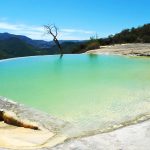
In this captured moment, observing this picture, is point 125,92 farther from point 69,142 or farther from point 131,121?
point 69,142

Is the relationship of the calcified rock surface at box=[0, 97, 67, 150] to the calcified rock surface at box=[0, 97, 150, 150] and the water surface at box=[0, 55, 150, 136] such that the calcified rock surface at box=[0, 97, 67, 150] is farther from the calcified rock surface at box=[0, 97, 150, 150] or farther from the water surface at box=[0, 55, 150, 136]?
the water surface at box=[0, 55, 150, 136]

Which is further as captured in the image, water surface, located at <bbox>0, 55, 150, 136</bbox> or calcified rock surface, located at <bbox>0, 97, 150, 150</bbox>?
water surface, located at <bbox>0, 55, 150, 136</bbox>

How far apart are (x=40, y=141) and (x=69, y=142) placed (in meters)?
0.37

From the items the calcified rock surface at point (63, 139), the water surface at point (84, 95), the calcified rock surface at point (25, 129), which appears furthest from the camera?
the water surface at point (84, 95)

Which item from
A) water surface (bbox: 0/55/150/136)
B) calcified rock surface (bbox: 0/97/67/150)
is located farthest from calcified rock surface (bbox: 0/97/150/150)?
water surface (bbox: 0/55/150/136)

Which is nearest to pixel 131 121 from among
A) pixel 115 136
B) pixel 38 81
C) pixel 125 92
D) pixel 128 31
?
pixel 115 136

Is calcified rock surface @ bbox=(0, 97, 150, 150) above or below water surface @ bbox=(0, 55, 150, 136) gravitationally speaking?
above

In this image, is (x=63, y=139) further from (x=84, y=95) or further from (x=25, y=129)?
(x=84, y=95)

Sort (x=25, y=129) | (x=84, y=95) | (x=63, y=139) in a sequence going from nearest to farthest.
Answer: (x=63, y=139), (x=25, y=129), (x=84, y=95)

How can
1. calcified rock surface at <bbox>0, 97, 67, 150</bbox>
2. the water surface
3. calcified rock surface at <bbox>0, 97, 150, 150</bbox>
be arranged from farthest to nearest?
the water surface < calcified rock surface at <bbox>0, 97, 67, 150</bbox> < calcified rock surface at <bbox>0, 97, 150, 150</bbox>

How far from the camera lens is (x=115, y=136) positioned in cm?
412

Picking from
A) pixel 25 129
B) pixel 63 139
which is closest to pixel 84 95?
pixel 25 129

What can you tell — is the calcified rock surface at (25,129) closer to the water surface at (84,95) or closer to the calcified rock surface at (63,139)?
the calcified rock surface at (63,139)

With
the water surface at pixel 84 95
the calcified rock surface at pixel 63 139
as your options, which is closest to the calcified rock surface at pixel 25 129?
the calcified rock surface at pixel 63 139
